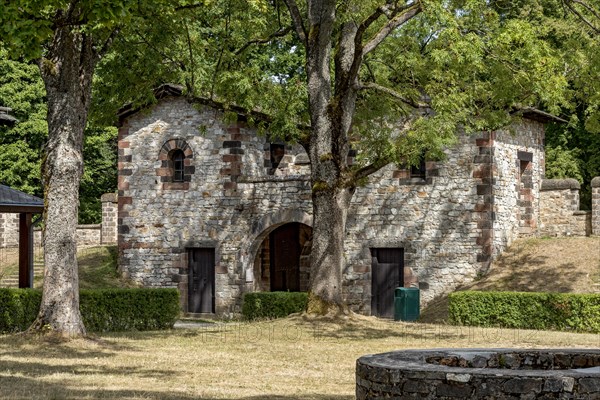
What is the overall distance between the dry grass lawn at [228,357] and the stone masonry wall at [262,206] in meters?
5.00

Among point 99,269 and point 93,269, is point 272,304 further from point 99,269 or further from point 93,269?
point 93,269

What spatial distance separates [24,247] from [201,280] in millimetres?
8432

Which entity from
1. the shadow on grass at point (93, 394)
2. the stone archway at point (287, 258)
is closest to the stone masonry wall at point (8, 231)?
the stone archway at point (287, 258)

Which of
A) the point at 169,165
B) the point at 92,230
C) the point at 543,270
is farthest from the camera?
the point at 92,230

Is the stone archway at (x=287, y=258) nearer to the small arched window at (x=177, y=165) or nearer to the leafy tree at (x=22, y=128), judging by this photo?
the small arched window at (x=177, y=165)

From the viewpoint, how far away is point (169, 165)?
105 ft

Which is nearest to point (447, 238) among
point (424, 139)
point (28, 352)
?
point (424, 139)

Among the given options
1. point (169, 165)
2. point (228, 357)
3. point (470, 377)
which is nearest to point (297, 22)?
point (228, 357)

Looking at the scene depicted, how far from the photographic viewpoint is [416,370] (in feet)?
30.8

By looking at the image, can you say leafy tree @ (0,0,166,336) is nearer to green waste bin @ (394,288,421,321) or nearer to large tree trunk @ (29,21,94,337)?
large tree trunk @ (29,21,94,337)

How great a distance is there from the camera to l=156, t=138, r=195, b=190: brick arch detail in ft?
104

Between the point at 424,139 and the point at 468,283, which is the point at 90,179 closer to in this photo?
the point at 468,283

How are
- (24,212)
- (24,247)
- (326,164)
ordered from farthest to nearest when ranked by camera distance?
(24,247), (24,212), (326,164)

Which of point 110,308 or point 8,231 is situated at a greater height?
point 8,231
